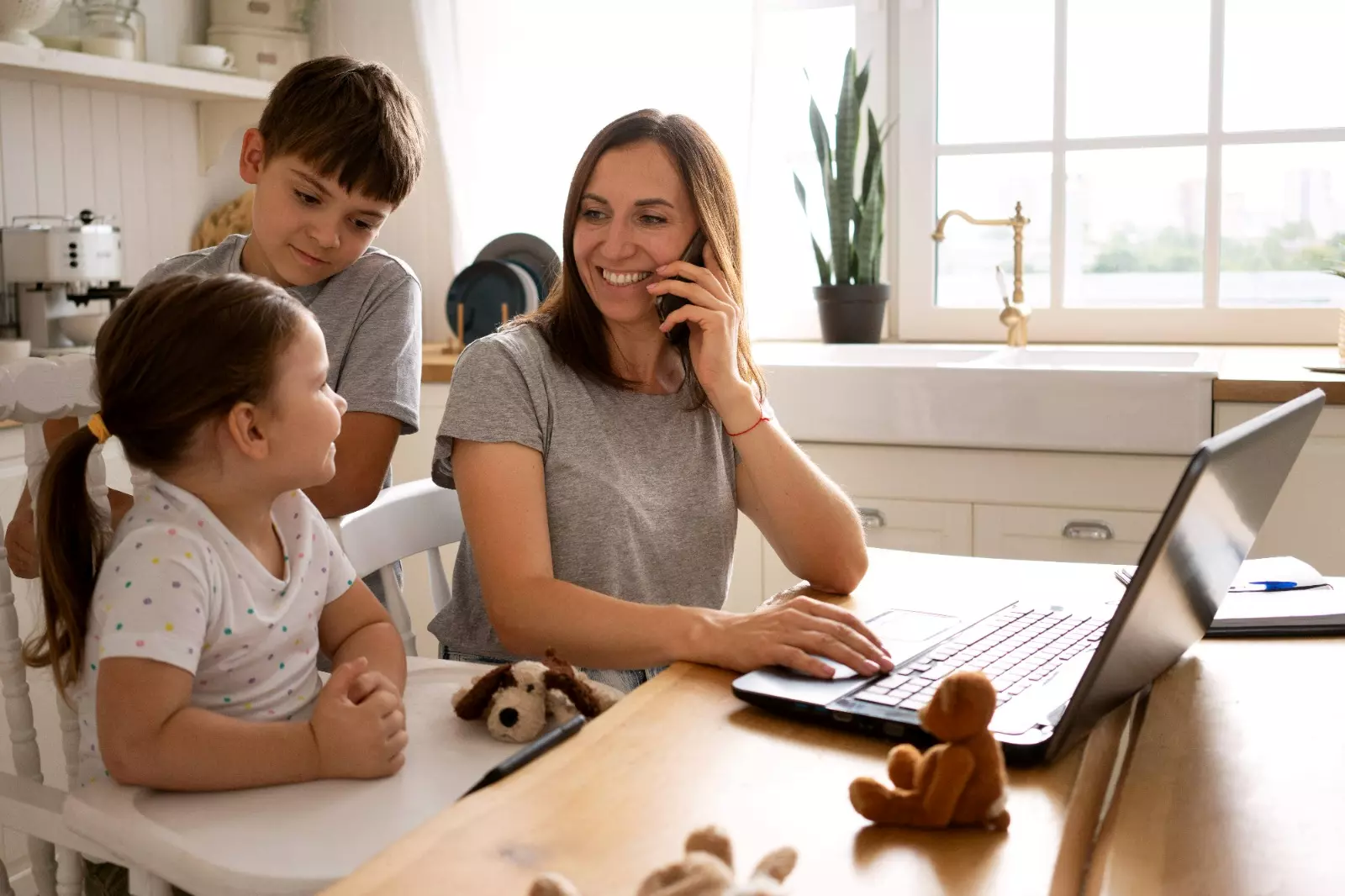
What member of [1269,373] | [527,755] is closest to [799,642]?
[527,755]

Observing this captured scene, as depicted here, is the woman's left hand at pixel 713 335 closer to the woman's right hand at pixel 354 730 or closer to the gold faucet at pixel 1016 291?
the woman's right hand at pixel 354 730

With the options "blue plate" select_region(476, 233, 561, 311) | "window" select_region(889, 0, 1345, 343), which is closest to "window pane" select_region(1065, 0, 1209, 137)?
"window" select_region(889, 0, 1345, 343)

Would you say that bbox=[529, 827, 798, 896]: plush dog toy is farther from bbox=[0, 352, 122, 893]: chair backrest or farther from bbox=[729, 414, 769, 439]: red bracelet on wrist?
bbox=[729, 414, 769, 439]: red bracelet on wrist

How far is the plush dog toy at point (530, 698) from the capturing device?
1.07 m

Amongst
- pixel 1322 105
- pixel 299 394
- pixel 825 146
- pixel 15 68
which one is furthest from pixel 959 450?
pixel 15 68

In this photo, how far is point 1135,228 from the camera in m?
2.92

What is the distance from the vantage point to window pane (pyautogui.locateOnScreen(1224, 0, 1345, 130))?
2721mm

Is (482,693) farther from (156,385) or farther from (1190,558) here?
(1190,558)

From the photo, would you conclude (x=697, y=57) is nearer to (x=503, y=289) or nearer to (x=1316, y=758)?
(x=503, y=289)

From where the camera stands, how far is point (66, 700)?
1197 mm

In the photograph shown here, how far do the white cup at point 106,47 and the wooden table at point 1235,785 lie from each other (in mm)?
2508

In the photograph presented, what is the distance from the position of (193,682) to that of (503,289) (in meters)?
2.00

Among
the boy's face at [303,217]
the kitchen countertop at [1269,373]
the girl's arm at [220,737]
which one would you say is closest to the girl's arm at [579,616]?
the girl's arm at [220,737]

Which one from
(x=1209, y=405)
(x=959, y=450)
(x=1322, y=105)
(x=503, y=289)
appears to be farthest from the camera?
(x=503, y=289)
